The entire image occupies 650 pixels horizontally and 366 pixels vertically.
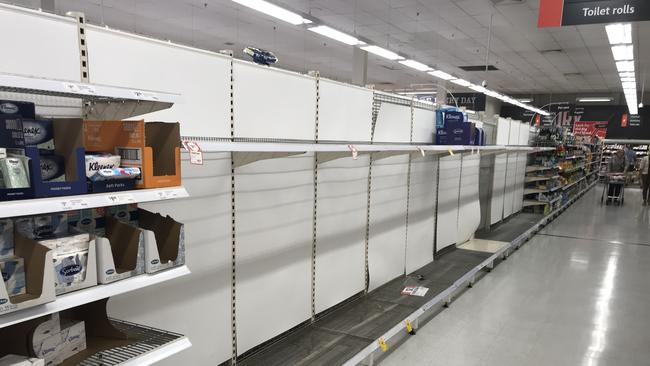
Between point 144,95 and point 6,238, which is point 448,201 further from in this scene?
point 6,238

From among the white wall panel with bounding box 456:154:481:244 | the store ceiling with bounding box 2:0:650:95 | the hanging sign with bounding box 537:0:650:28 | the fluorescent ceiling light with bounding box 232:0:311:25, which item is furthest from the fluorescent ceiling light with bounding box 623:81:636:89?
the fluorescent ceiling light with bounding box 232:0:311:25

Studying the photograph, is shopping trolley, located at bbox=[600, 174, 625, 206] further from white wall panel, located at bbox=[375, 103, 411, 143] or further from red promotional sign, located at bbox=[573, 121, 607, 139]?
white wall panel, located at bbox=[375, 103, 411, 143]

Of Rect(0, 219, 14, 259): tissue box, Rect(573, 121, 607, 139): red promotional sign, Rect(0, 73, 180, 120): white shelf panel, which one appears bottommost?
Rect(0, 219, 14, 259): tissue box

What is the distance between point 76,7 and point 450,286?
31.0 ft

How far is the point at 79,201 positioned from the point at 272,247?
5.41 ft

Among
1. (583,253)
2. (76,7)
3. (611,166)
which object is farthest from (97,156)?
(611,166)

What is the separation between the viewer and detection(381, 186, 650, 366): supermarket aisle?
3.62 metres

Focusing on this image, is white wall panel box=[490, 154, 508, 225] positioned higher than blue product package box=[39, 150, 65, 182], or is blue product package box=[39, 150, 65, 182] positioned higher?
blue product package box=[39, 150, 65, 182]

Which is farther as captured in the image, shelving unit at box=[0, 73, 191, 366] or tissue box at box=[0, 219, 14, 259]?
tissue box at box=[0, 219, 14, 259]

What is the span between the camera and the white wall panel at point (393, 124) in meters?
3.99

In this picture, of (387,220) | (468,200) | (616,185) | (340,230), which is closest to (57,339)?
(340,230)

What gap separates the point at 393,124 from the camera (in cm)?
420

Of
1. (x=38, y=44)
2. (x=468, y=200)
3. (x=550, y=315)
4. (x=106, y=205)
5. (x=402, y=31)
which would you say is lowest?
(x=550, y=315)

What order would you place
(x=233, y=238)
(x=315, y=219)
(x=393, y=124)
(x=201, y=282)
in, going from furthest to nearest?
(x=393, y=124) → (x=315, y=219) → (x=233, y=238) → (x=201, y=282)
